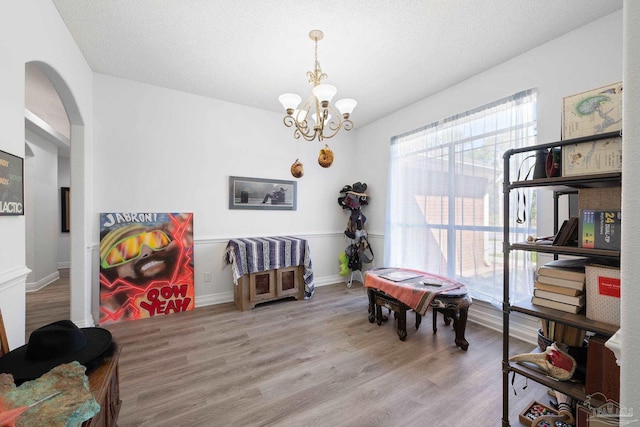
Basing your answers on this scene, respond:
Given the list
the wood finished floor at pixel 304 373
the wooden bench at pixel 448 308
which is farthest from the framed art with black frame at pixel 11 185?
the wooden bench at pixel 448 308

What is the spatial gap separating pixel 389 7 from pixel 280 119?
2393 mm

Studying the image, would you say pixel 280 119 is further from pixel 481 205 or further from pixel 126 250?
pixel 481 205

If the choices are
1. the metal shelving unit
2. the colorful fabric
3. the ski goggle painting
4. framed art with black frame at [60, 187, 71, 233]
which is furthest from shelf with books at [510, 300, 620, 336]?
framed art with black frame at [60, 187, 71, 233]

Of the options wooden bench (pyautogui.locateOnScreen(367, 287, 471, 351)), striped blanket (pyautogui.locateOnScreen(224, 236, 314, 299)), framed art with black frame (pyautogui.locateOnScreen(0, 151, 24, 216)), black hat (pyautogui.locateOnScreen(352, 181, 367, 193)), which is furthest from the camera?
black hat (pyautogui.locateOnScreen(352, 181, 367, 193))

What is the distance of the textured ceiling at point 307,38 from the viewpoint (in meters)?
1.95

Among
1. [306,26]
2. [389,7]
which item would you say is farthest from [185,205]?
[389,7]

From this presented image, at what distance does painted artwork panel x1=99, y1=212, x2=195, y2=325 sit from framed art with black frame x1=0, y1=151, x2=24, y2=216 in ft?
5.41

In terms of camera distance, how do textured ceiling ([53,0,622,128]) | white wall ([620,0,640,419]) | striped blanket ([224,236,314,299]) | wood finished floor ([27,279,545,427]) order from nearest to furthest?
white wall ([620,0,640,419])
wood finished floor ([27,279,545,427])
textured ceiling ([53,0,622,128])
striped blanket ([224,236,314,299])

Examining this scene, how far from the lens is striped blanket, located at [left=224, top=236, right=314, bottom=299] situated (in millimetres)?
3299

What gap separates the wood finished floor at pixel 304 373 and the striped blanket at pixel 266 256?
604 mm

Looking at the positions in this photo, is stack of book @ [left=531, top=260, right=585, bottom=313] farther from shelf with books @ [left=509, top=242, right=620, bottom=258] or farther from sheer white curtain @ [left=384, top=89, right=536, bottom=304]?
sheer white curtain @ [left=384, top=89, right=536, bottom=304]

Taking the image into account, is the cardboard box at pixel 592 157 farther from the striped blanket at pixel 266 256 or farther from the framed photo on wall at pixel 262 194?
the framed photo on wall at pixel 262 194

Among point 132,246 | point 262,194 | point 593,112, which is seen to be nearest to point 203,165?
point 262,194

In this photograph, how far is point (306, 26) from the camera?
2129 mm
